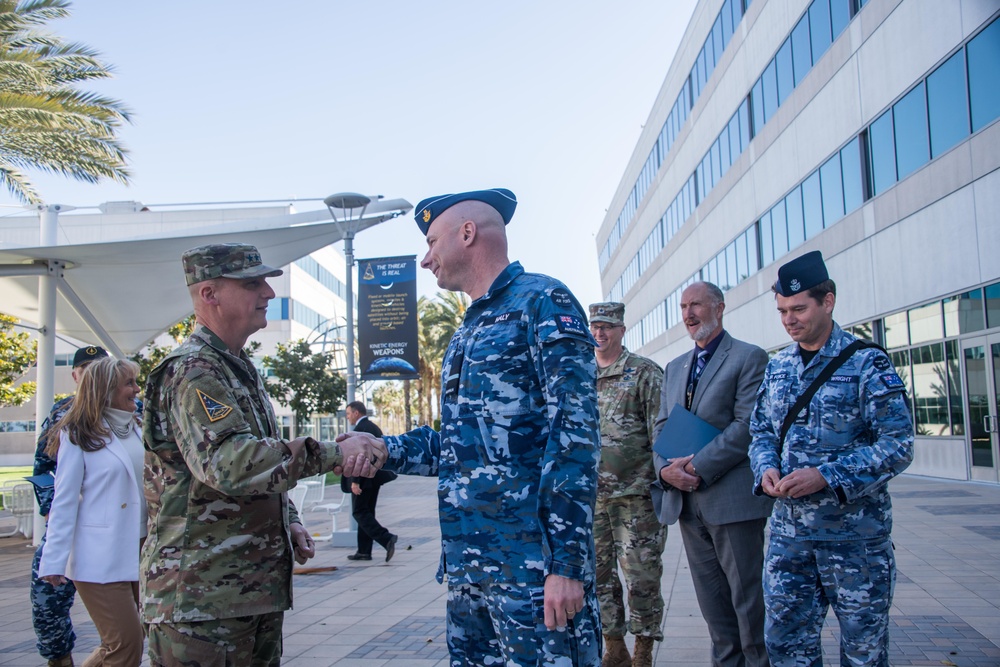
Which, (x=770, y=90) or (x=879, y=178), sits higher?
(x=770, y=90)

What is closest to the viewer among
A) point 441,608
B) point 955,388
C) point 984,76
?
point 441,608

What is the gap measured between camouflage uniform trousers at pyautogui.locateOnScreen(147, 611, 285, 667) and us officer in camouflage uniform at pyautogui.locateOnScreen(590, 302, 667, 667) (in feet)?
8.62

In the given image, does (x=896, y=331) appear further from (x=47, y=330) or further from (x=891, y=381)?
(x=47, y=330)

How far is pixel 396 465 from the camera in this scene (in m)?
3.14

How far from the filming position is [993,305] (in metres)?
14.6

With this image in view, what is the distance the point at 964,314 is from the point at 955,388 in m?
1.73

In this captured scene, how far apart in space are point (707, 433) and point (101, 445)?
3254 millimetres

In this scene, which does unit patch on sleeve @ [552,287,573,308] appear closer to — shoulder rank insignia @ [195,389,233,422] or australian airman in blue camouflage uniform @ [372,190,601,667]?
australian airman in blue camouflage uniform @ [372,190,601,667]

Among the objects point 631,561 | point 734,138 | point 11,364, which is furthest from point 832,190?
point 11,364

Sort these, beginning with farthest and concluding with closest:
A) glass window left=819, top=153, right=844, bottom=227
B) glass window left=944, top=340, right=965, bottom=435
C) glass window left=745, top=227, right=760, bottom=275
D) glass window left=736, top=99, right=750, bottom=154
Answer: glass window left=736, top=99, right=750, bottom=154, glass window left=745, top=227, right=760, bottom=275, glass window left=819, top=153, right=844, bottom=227, glass window left=944, top=340, right=965, bottom=435

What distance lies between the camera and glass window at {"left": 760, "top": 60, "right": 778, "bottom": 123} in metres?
24.8

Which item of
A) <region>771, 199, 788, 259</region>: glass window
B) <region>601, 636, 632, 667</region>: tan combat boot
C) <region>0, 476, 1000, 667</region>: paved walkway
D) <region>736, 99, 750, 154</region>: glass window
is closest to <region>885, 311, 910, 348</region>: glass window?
<region>771, 199, 788, 259</region>: glass window

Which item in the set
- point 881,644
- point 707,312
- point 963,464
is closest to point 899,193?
point 963,464

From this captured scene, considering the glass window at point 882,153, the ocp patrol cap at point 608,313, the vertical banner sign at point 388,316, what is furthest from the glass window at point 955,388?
the ocp patrol cap at point 608,313
